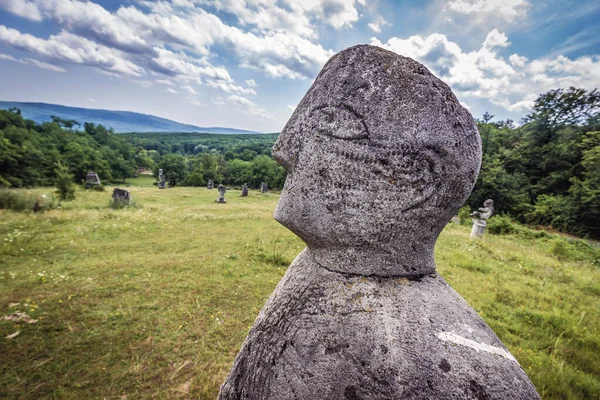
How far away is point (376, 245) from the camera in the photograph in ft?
4.74

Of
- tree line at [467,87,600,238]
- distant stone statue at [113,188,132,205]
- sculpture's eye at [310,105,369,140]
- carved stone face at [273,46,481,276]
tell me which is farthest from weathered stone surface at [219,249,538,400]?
tree line at [467,87,600,238]

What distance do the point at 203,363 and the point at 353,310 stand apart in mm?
3693

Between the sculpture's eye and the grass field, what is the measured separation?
383cm

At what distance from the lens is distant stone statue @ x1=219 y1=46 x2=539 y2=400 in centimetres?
122

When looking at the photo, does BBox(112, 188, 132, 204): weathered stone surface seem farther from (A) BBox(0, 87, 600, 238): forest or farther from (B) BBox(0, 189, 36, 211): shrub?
(A) BBox(0, 87, 600, 238): forest

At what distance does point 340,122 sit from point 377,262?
0.75 meters

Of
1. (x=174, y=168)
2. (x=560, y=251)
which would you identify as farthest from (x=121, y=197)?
(x=174, y=168)

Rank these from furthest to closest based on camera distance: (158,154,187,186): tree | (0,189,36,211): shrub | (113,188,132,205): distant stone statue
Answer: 1. (158,154,187,186): tree
2. (113,188,132,205): distant stone statue
3. (0,189,36,211): shrub

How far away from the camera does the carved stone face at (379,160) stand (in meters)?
1.32

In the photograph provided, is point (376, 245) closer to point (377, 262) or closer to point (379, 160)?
point (377, 262)

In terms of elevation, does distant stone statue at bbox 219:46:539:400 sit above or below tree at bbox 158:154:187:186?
above

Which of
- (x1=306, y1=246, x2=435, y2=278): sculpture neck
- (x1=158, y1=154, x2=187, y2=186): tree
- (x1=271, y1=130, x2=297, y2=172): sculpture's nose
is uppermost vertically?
(x1=271, y1=130, x2=297, y2=172): sculpture's nose

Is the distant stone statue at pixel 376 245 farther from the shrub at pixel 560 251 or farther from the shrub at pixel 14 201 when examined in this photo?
the shrub at pixel 14 201

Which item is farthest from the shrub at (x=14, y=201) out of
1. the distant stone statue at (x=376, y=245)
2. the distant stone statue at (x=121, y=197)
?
the distant stone statue at (x=376, y=245)
